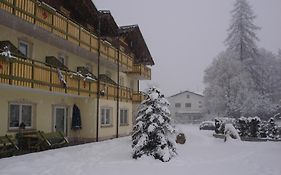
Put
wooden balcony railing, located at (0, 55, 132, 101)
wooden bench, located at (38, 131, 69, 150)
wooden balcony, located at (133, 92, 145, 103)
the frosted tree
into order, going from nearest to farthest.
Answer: wooden balcony railing, located at (0, 55, 132, 101), wooden bench, located at (38, 131, 69, 150), wooden balcony, located at (133, 92, 145, 103), the frosted tree

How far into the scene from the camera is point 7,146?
14969 mm

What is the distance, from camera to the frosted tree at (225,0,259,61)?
52.3 m

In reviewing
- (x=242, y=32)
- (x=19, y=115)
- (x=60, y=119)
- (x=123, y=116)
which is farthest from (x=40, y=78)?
(x=242, y=32)

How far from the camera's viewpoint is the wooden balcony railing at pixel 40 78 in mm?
13133

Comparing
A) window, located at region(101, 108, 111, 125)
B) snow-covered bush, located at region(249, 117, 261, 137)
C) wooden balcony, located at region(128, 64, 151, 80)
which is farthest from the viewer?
wooden balcony, located at region(128, 64, 151, 80)

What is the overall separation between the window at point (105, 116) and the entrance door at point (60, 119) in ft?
11.1

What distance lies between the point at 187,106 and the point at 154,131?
221ft

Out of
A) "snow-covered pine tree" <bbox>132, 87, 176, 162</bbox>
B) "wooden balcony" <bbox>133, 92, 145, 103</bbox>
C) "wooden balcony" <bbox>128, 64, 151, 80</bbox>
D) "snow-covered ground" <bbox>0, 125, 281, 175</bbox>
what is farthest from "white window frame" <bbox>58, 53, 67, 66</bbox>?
"wooden balcony" <bbox>128, 64, 151, 80</bbox>

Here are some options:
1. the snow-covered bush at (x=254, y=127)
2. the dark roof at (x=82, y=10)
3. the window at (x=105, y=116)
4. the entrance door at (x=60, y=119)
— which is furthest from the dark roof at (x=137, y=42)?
the snow-covered bush at (x=254, y=127)

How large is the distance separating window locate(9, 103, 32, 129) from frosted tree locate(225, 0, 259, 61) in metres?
39.8

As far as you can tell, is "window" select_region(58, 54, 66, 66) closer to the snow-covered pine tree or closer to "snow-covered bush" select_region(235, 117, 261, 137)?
the snow-covered pine tree

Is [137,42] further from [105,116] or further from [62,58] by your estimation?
[62,58]

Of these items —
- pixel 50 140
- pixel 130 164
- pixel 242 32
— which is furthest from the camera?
pixel 242 32

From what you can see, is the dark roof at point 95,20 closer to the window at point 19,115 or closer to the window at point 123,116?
the window at point 19,115
